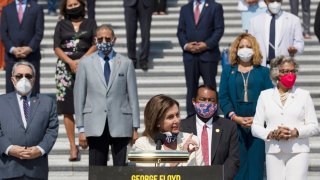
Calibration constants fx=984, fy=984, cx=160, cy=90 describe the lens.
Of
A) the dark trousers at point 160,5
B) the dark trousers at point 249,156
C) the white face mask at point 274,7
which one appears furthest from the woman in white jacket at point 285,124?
the dark trousers at point 160,5

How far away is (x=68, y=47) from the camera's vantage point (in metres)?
12.1

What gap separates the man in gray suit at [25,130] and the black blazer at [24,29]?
3.11 meters

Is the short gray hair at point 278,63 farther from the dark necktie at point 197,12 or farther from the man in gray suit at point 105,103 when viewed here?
the dark necktie at point 197,12

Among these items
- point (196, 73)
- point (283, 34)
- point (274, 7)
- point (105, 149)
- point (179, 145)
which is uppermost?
point (274, 7)

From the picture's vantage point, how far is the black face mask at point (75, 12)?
1202 centimetres

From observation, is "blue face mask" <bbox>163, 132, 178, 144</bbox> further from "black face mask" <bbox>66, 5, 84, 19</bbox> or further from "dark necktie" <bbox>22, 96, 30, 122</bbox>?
"black face mask" <bbox>66, 5, 84, 19</bbox>

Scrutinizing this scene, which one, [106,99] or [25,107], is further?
[106,99]

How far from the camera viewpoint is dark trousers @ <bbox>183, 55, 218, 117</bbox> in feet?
41.8

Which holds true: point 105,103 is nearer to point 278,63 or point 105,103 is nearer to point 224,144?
point 224,144

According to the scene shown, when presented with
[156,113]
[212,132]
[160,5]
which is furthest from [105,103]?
[160,5]

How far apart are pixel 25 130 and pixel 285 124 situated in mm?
2580

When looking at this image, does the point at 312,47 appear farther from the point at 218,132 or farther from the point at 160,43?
the point at 218,132

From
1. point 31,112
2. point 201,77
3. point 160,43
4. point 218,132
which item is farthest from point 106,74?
point 160,43

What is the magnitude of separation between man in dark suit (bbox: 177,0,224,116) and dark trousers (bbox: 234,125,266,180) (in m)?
2.18
